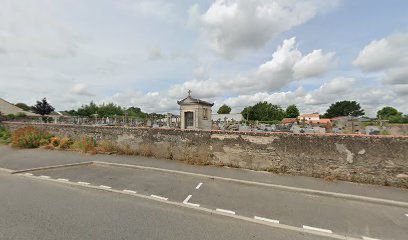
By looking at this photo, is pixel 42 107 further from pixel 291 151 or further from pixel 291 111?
pixel 291 111

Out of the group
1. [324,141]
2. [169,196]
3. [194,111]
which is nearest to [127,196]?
[169,196]

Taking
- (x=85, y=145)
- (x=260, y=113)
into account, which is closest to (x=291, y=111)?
(x=260, y=113)

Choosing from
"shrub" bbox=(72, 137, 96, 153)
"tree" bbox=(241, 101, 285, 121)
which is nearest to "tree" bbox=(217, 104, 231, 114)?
"tree" bbox=(241, 101, 285, 121)

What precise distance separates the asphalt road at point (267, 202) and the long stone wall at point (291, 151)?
1.47 m

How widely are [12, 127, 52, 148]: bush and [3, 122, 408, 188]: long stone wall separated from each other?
592 cm

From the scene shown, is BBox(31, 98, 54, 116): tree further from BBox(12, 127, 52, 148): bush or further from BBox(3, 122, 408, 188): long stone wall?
BBox(3, 122, 408, 188): long stone wall

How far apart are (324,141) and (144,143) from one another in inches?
275

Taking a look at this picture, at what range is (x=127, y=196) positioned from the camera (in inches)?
202

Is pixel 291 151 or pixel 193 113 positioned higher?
pixel 193 113

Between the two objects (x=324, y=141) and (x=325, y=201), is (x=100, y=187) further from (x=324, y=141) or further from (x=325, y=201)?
(x=324, y=141)

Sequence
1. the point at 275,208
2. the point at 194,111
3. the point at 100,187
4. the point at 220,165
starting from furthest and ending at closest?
the point at 194,111 → the point at 220,165 → the point at 100,187 → the point at 275,208

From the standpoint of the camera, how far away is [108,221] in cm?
377

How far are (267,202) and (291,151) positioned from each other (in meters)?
2.61

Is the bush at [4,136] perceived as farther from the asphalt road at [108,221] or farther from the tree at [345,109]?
the tree at [345,109]
